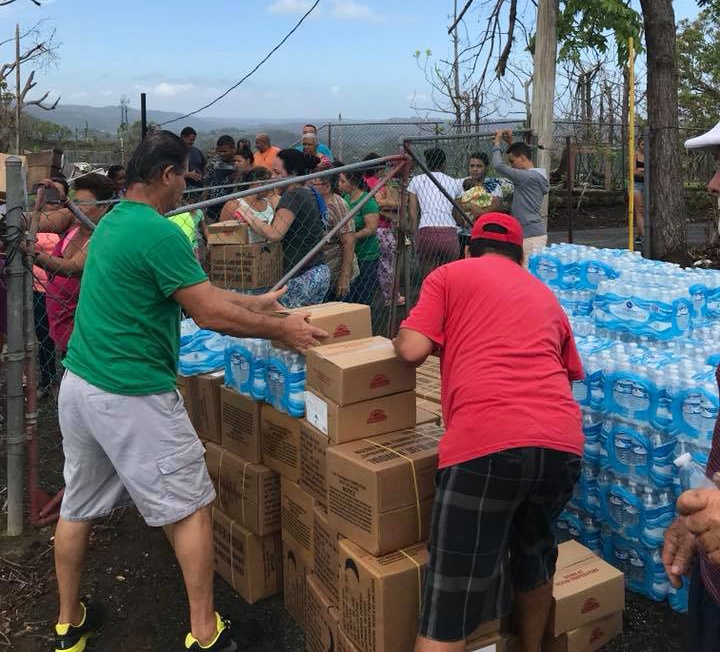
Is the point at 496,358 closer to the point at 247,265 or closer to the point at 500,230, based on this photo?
the point at 500,230

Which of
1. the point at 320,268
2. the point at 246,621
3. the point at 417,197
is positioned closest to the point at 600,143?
the point at 417,197

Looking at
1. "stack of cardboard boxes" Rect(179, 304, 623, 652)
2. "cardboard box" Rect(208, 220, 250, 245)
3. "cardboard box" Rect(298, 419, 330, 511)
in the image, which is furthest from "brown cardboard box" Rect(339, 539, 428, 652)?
"cardboard box" Rect(208, 220, 250, 245)

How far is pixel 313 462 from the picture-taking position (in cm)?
308

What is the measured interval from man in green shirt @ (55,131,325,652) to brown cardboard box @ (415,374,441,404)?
1036mm

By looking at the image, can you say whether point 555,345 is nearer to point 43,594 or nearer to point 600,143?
point 43,594

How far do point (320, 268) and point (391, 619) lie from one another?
3277mm

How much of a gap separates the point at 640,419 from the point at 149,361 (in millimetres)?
2319

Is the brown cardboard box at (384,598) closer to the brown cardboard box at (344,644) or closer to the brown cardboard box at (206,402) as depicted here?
the brown cardboard box at (344,644)

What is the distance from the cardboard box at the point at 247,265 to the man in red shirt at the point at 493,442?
8.43ft

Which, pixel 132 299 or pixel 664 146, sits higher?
pixel 664 146

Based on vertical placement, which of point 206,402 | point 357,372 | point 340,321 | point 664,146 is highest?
point 664,146

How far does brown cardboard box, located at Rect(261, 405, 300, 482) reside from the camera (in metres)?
3.23

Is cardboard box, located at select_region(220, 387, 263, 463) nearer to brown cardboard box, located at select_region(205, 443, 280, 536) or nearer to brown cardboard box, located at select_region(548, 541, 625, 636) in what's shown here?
brown cardboard box, located at select_region(205, 443, 280, 536)

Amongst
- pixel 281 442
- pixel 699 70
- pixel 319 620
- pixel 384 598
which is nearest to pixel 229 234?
pixel 281 442
